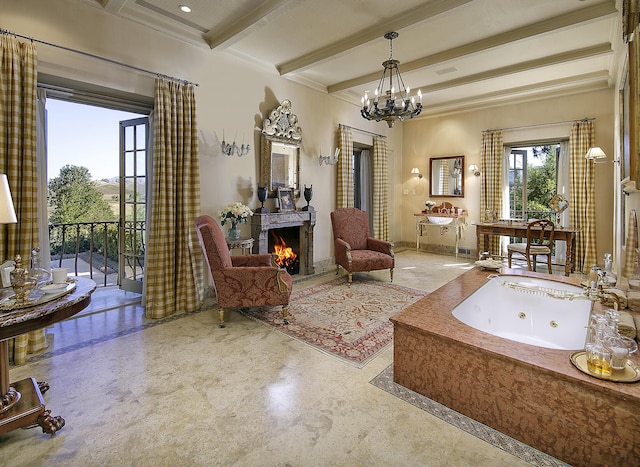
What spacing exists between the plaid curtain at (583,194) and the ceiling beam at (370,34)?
3.83m

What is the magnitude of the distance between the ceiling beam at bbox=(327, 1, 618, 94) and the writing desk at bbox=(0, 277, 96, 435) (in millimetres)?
4552

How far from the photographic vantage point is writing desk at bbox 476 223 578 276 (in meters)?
4.82

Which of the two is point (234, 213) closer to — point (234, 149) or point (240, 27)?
point (234, 149)

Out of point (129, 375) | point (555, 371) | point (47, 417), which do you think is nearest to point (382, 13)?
point (555, 371)

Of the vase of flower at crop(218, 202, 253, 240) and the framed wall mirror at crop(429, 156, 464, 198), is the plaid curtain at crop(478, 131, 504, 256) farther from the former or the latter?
the vase of flower at crop(218, 202, 253, 240)

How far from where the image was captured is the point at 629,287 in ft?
7.82

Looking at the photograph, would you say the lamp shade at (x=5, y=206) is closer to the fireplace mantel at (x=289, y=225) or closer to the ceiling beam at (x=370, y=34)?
the fireplace mantel at (x=289, y=225)

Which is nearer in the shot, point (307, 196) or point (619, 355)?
point (619, 355)

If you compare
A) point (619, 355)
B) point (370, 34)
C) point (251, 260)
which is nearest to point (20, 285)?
point (251, 260)

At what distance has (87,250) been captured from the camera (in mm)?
6898

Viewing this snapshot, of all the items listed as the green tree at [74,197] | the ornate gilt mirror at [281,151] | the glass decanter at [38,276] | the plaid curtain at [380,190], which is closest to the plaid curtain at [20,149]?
the glass decanter at [38,276]

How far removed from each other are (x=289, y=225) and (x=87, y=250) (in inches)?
194

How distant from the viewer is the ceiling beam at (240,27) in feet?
9.97

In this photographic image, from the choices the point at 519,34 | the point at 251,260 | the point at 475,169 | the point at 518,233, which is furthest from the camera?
the point at 475,169
